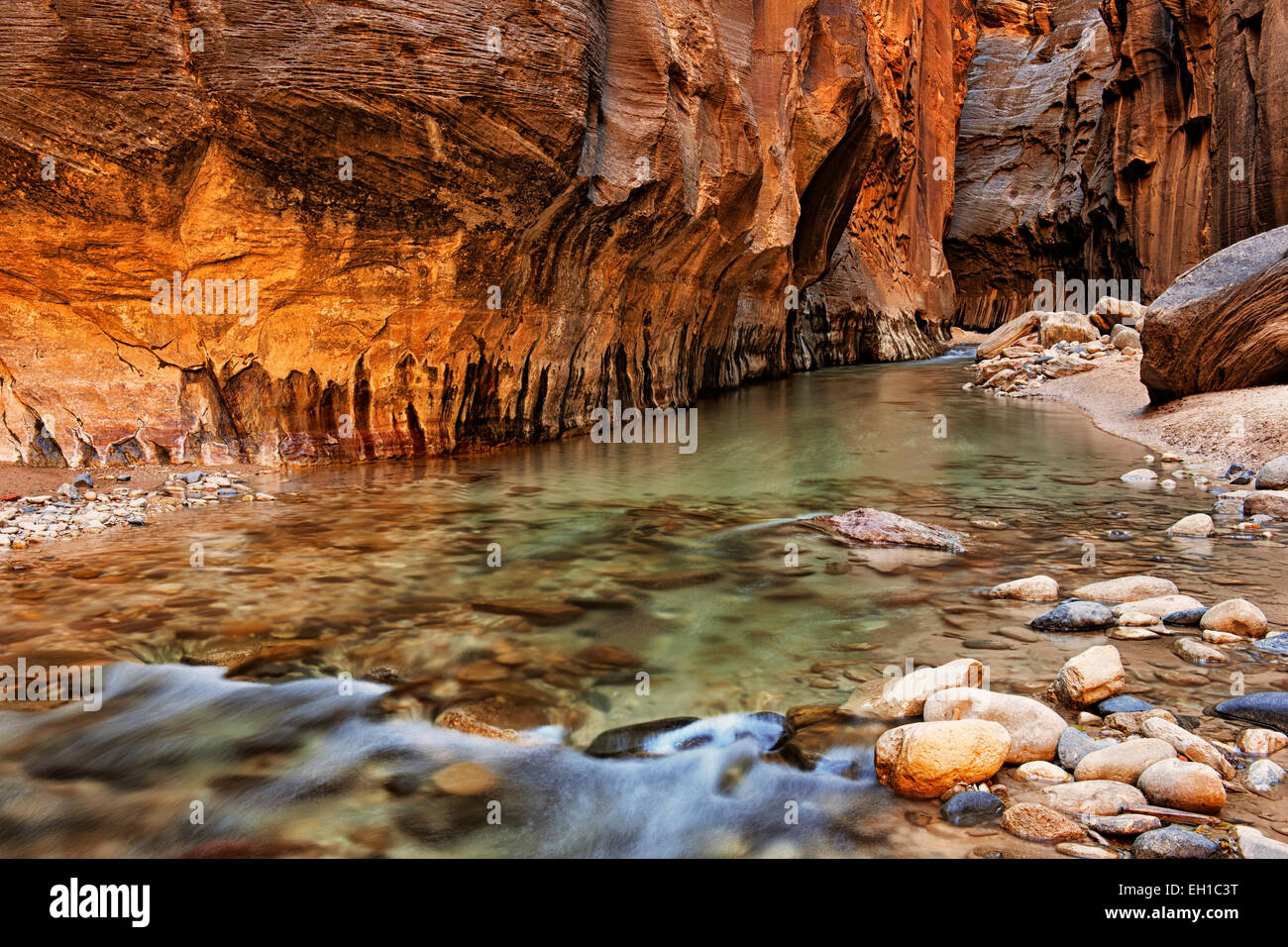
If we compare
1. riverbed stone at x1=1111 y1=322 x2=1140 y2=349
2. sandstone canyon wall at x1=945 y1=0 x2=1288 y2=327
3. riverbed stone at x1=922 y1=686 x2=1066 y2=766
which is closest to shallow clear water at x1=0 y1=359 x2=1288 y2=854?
riverbed stone at x1=922 y1=686 x2=1066 y2=766

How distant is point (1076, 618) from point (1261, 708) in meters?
0.94

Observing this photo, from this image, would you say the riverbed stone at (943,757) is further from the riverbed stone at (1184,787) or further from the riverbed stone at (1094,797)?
the riverbed stone at (1184,787)

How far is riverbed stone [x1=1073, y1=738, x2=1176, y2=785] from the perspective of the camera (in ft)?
7.42

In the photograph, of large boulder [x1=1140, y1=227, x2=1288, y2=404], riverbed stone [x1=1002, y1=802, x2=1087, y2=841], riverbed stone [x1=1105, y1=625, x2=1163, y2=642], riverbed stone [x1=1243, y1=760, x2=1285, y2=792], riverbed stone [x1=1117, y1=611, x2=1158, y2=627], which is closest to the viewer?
riverbed stone [x1=1002, y1=802, x2=1087, y2=841]

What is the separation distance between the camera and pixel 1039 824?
211 cm

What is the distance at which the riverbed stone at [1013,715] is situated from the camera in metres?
2.47

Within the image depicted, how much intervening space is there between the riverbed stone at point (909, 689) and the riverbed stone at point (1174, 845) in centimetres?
90

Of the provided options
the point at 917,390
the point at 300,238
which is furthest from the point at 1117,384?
the point at 300,238

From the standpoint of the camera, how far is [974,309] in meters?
43.7

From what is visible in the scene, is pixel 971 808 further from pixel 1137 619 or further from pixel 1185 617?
pixel 1185 617

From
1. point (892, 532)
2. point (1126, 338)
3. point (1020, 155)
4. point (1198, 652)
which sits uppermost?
point (1020, 155)

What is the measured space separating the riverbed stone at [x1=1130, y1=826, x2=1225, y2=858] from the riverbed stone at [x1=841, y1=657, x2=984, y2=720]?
2.96 ft

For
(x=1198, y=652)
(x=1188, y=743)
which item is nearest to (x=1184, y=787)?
(x=1188, y=743)

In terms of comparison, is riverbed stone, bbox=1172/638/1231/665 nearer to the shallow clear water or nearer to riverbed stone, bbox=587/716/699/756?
the shallow clear water
